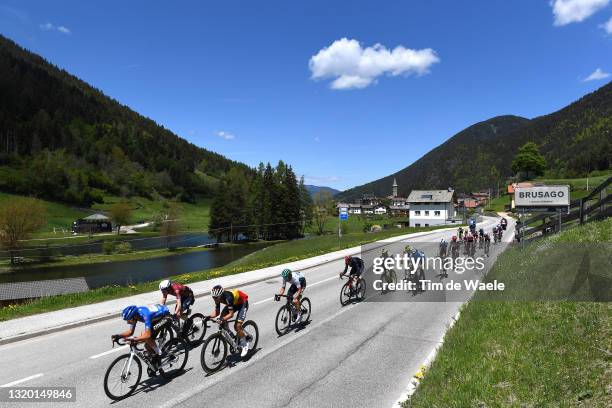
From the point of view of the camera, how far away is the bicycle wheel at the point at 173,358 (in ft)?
27.5

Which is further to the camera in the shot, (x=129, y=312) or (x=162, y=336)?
(x=162, y=336)

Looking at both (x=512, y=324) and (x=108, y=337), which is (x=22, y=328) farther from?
(x=512, y=324)

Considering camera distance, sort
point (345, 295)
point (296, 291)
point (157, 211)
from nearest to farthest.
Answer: point (296, 291) < point (345, 295) < point (157, 211)

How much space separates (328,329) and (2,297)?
56.9ft

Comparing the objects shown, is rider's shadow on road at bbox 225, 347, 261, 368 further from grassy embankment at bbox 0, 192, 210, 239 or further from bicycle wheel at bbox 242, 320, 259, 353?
grassy embankment at bbox 0, 192, 210, 239

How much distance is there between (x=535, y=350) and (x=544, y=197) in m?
17.8

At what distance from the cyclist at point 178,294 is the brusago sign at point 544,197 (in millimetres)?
20054

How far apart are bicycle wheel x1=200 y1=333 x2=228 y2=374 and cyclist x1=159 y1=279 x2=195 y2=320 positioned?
1.33 meters

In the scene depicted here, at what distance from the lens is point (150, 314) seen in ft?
26.1

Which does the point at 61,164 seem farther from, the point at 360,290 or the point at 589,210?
the point at 589,210

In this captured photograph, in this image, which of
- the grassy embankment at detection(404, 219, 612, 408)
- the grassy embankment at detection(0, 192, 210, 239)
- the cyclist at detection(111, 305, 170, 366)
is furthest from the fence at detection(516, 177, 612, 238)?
the grassy embankment at detection(0, 192, 210, 239)

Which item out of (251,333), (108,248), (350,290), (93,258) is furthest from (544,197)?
(108,248)

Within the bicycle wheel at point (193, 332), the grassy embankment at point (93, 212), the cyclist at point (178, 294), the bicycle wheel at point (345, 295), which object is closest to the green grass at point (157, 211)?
the grassy embankment at point (93, 212)

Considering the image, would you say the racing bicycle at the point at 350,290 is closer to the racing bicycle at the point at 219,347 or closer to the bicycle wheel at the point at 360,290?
the bicycle wheel at the point at 360,290
